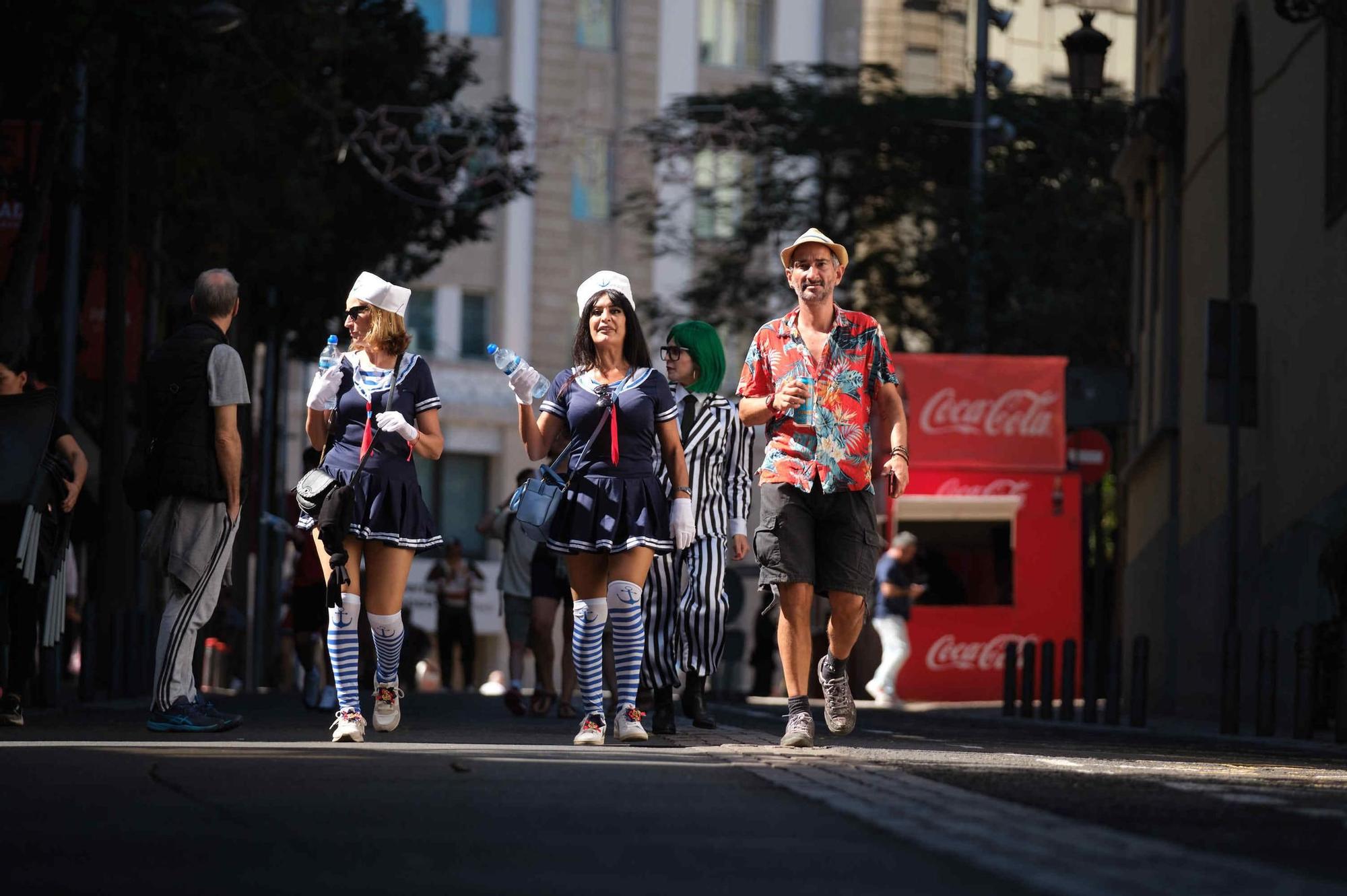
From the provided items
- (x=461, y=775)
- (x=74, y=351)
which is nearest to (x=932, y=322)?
(x=74, y=351)

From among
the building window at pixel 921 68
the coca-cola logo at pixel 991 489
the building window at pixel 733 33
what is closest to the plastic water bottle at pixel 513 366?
the coca-cola logo at pixel 991 489

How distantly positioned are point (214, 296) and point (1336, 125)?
10526 millimetres

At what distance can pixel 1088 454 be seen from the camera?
118ft

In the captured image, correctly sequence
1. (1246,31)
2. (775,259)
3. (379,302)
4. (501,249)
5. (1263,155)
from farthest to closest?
1. (501,249)
2. (775,259)
3. (1246,31)
4. (1263,155)
5. (379,302)

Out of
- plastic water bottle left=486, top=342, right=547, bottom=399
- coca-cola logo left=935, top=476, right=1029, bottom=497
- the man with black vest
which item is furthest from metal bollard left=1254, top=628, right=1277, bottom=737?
coca-cola logo left=935, top=476, right=1029, bottom=497

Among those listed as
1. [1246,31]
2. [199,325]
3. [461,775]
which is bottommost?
[461,775]

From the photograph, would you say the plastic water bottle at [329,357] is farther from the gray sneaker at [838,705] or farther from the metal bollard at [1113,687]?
the metal bollard at [1113,687]

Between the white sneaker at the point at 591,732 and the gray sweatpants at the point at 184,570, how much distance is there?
181cm

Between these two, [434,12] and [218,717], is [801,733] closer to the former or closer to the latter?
[218,717]

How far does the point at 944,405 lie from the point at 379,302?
2153 cm

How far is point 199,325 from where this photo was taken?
12.2m

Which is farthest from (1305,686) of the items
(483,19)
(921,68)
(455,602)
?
(921,68)

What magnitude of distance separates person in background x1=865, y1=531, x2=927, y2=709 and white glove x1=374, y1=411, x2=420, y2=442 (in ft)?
58.5

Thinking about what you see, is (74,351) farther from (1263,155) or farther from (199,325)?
(199,325)
